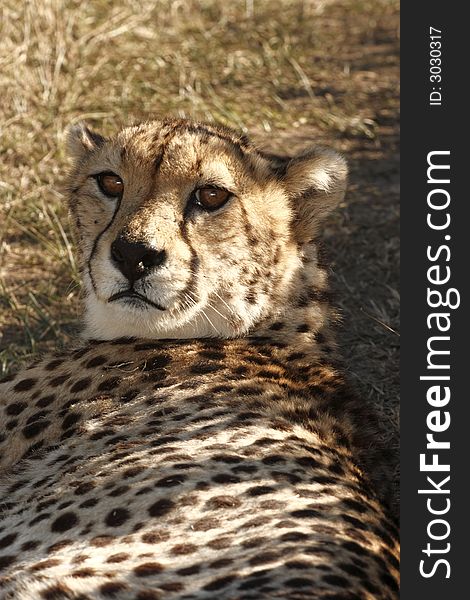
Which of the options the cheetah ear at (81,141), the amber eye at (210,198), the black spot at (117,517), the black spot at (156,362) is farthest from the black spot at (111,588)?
the cheetah ear at (81,141)

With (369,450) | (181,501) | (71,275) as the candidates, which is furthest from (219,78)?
(181,501)

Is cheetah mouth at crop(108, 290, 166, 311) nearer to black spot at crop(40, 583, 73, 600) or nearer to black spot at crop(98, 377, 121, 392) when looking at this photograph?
black spot at crop(98, 377, 121, 392)

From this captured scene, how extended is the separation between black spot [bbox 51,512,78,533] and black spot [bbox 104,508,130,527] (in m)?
0.09

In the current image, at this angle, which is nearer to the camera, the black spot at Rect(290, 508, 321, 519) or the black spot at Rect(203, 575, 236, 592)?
the black spot at Rect(203, 575, 236, 592)

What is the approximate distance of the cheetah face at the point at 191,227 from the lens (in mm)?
3496

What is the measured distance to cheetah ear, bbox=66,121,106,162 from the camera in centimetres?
404

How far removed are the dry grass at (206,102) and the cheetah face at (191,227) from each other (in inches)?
35.0

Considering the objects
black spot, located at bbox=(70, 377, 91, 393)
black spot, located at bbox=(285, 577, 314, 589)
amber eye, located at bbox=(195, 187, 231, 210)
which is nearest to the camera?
black spot, located at bbox=(285, 577, 314, 589)

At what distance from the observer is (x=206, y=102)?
6332mm

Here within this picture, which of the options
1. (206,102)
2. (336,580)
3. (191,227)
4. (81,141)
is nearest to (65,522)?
(336,580)

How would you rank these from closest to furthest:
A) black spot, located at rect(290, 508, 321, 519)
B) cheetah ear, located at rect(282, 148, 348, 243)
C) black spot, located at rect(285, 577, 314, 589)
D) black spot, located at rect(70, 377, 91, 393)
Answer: black spot, located at rect(285, 577, 314, 589)
black spot, located at rect(290, 508, 321, 519)
black spot, located at rect(70, 377, 91, 393)
cheetah ear, located at rect(282, 148, 348, 243)

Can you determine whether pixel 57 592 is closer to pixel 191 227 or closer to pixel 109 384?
pixel 109 384

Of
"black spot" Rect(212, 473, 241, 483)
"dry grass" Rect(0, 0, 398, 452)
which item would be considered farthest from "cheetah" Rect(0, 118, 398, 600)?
"dry grass" Rect(0, 0, 398, 452)

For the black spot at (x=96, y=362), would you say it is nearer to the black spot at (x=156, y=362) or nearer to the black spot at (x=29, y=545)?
the black spot at (x=156, y=362)
